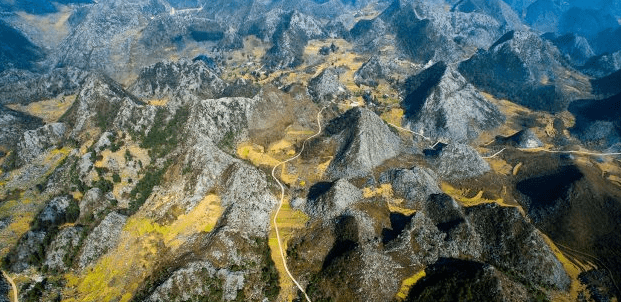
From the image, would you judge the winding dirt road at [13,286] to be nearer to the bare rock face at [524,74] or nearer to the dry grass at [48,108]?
the dry grass at [48,108]

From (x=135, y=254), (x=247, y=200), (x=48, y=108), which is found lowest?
(x=48, y=108)

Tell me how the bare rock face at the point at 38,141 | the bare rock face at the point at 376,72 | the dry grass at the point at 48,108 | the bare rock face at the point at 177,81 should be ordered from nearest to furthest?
the bare rock face at the point at 38,141 → the dry grass at the point at 48,108 → the bare rock face at the point at 177,81 → the bare rock face at the point at 376,72

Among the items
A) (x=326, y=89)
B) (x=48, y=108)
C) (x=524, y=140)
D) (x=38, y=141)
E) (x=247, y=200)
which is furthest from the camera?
(x=326, y=89)

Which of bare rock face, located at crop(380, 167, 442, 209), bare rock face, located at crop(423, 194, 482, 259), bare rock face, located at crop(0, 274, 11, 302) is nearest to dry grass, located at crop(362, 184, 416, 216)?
bare rock face, located at crop(380, 167, 442, 209)

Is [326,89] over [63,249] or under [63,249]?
under

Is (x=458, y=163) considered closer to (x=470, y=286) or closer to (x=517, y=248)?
(x=517, y=248)

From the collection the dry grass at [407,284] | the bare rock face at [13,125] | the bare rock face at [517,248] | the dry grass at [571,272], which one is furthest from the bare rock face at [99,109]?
the dry grass at [571,272]

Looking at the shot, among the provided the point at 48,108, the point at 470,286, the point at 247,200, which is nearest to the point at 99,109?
the point at 48,108

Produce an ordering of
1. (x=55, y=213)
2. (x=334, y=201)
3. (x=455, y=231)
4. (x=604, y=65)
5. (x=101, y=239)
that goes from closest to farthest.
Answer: (x=455, y=231), (x=101, y=239), (x=55, y=213), (x=334, y=201), (x=604, y=65)
